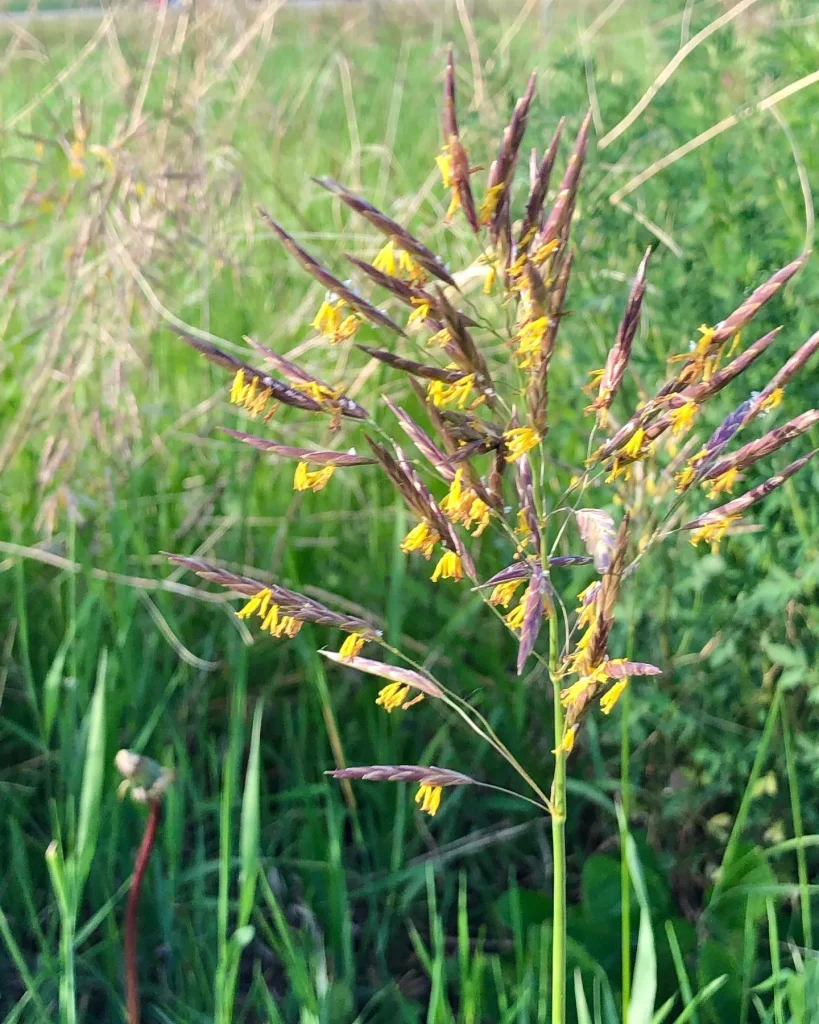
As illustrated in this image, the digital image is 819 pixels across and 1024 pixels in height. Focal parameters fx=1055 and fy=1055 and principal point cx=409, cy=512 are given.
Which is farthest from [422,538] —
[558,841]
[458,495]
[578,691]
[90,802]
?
[90,802]

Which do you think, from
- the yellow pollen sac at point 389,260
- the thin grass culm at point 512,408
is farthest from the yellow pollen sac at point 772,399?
the yellow pollen sac at point 389,260

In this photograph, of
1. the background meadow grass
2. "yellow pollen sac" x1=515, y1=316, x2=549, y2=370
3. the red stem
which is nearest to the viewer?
"yellow pollen sac" x1=515, y1=316, x2=549, y2=370

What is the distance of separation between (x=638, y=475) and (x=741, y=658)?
29cm

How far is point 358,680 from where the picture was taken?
5.75 ft

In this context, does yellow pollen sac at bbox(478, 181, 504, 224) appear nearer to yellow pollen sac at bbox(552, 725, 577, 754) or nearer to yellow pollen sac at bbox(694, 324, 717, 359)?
yellow pollen sac at bbox(694, 324, 717, 359)

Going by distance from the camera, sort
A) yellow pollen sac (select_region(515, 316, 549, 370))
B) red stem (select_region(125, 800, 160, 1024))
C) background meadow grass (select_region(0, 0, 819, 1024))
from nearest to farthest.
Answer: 1. yellow pollen sac (select_region(515, 316, 549, 370))
2. red stem (select_region(125, 800, 160, 1024))
3. background meadow grass (select_region(0, 0, 819, 1024))

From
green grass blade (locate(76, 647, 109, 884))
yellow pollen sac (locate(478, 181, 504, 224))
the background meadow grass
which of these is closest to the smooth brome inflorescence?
yellow pollen sac (locate(478, 181, 504, 224))

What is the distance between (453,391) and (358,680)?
111cm

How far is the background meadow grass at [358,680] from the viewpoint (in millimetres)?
1273

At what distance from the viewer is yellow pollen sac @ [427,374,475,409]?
708 mm

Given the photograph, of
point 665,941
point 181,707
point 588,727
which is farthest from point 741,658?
point 181,707

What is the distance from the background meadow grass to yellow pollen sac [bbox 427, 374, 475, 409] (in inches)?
14.8

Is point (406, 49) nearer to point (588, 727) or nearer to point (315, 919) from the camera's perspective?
point (588, 727)

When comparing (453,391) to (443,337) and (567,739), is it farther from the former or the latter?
(567,739)
